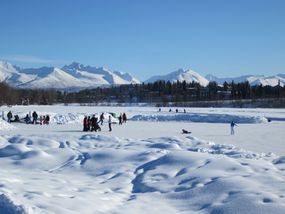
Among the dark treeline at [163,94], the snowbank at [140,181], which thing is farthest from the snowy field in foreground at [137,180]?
the dark treeline at [163,94]

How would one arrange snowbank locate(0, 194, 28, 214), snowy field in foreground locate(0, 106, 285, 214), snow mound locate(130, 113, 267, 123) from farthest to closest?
snow mound locate(130, 113, 267, 123)
snowy field in foreground locate(0, 106, 285, 214)
snowbank locate(0, 194, 28, 214)

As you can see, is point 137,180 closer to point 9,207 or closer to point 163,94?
point 9,207

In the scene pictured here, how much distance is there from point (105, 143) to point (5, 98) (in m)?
94.4

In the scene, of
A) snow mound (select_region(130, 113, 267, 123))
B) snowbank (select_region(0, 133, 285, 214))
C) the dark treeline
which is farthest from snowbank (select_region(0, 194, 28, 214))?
the dark treeline

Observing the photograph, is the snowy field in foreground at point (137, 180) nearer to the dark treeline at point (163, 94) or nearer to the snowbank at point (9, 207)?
the snowbank at point (9, 207)

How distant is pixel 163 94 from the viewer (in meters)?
167

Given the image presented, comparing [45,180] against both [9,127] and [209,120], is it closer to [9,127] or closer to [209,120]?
[9,127]

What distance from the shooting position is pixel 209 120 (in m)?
49.2

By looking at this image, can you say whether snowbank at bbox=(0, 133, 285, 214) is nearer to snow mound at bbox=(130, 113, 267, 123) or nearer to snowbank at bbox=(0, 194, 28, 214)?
snowbank at bbox=(0, 194, 28, 214)

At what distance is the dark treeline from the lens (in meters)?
142

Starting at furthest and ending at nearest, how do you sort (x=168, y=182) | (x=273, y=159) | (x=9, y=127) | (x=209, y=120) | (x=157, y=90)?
(x=157, y=90) < (x=209, y=120) < (x=9, y=127) < (x=273, y=159) < (x=168, y=182)

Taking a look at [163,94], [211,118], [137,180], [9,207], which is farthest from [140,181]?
[163,94]

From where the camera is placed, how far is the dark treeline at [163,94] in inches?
5581

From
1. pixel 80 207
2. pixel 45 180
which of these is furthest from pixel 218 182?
pixel 45 180
